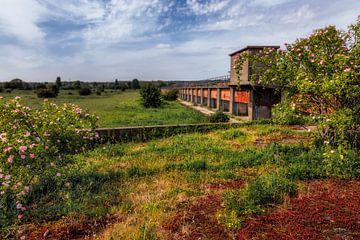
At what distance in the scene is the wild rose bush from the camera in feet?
12.2

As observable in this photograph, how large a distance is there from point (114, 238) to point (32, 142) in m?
2.27

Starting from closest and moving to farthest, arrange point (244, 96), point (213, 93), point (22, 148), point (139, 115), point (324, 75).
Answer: point (22, 148) < point (324, 75) < point (244, 96) < point (139, 115) < point (213, 93)

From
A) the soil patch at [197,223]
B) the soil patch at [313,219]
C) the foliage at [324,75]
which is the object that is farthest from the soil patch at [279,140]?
the soil patch at [197,223]

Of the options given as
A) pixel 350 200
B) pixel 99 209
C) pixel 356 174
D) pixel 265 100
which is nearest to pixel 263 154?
pixel 356 174

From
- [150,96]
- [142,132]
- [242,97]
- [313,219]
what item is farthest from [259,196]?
[150,96]

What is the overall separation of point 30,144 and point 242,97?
17925 millimetres

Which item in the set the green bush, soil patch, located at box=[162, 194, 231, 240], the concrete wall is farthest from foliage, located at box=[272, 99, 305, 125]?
the concrete wall

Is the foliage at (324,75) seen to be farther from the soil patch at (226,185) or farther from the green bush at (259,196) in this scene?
the soil patch at (226,185)

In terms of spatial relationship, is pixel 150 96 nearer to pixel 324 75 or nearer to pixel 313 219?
pixel 324 75

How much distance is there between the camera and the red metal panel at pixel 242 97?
750 inches

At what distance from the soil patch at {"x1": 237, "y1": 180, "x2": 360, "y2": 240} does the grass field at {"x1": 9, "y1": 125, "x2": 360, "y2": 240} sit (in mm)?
13

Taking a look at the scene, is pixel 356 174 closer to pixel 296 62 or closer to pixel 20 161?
pixel 296 62

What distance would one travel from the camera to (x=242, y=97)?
20.1 m

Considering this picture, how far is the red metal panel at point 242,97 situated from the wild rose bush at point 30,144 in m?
15.5
